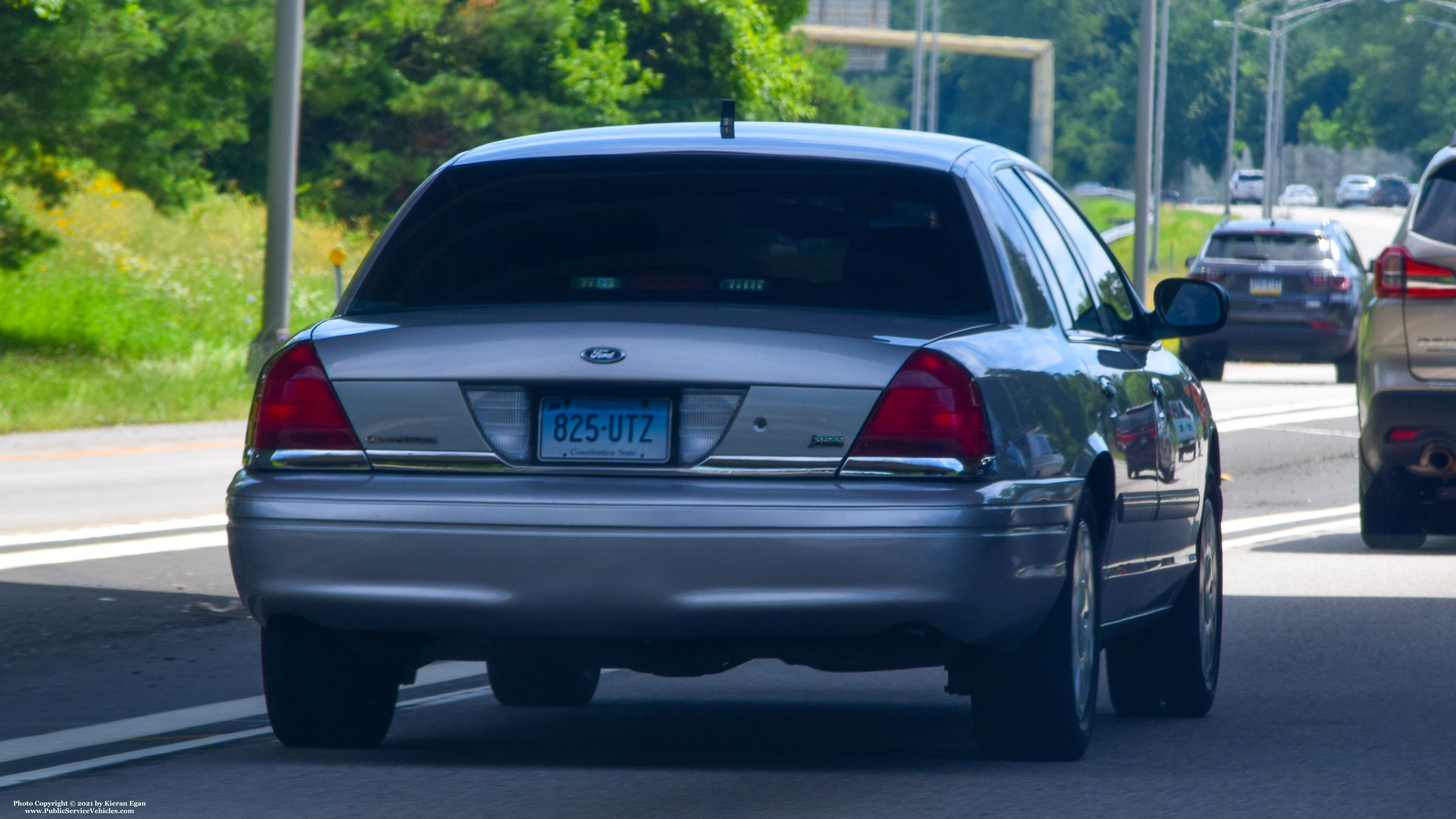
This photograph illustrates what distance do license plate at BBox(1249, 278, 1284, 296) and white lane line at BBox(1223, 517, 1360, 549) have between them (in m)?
12.5

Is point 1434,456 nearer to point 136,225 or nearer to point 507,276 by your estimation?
point 507,276

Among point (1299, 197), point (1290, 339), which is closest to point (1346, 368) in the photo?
point (1290, 339)

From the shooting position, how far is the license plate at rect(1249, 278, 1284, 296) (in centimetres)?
2641

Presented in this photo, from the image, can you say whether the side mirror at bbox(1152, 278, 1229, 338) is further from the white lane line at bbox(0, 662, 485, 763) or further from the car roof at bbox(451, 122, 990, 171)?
the white lane line at bbox(0, 662, 485, 763)

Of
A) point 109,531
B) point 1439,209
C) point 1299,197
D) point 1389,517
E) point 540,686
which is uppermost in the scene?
point 1439,209

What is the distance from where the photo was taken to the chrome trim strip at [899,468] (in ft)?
18.1

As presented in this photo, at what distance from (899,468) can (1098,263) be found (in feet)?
6.71

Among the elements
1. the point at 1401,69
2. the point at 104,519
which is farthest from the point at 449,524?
the point at 1401,69

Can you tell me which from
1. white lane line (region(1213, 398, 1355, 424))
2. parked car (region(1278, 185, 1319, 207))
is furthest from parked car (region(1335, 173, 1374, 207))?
white lane line (region(1213, 398, 1355, 424))

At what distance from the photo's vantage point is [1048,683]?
Result: 6.02 meters

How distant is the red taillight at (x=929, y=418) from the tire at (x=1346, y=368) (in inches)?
857

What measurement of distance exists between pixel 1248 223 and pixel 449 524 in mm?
22331

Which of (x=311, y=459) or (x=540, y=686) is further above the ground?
(x=311, y=459)

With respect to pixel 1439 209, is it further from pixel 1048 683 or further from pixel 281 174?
pixel 281 174
